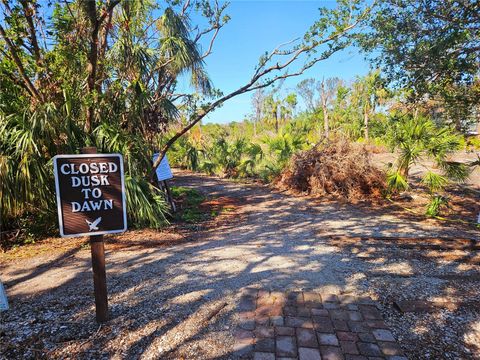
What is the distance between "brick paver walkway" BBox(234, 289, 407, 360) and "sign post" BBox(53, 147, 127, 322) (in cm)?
138

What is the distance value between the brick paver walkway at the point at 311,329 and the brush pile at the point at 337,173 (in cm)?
572

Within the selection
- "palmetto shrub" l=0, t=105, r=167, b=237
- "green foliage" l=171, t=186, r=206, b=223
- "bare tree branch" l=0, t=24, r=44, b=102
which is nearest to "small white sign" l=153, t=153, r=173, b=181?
"palmetto shrub" l=0, t=105, r=167, b=237

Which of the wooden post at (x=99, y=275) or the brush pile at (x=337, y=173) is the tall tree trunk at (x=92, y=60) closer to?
the wooden post at (x=99, y=275)

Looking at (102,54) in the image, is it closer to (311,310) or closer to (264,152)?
(311,310)

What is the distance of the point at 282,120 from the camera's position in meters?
34.7

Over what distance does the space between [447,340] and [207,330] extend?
1.95 metres

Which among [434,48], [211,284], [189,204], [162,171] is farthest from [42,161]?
[434,48]

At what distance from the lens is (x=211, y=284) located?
129 inches

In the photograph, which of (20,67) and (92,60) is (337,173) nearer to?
(92,60)

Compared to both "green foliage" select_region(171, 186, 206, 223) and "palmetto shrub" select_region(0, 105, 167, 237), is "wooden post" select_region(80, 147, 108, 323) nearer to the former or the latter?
"palmetto shrub" select_region(0, 105, 167, 237)

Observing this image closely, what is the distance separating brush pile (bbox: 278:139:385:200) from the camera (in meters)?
8.12

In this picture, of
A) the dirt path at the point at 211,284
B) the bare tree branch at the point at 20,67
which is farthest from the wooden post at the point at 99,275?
the bare tree branch at the point at 20,67

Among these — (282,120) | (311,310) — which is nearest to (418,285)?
(311,310)

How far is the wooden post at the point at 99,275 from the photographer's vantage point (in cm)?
245
